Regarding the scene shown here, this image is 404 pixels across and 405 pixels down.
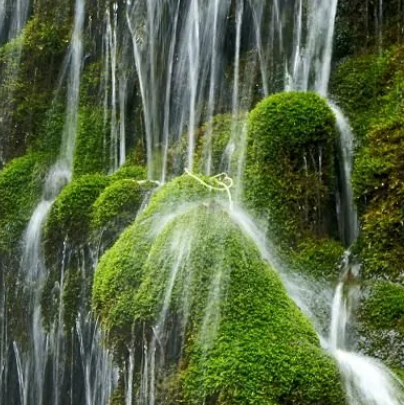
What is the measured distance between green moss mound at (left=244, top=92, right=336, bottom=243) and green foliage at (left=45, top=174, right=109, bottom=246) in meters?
2.12

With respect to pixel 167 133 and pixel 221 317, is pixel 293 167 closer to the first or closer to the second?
pixel 221 317

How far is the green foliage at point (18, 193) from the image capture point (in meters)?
9.61

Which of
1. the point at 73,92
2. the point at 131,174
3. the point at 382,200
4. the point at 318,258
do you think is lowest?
the point at 318,258

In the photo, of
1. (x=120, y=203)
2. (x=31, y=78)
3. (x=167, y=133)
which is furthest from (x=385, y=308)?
(x=31, y=78)

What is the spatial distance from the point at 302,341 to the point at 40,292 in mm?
4177

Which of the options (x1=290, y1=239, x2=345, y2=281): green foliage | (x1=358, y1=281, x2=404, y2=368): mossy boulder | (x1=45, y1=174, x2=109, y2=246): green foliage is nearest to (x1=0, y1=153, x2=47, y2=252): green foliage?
(x1=45, y1=174, x2=109, y2=246): green foliage

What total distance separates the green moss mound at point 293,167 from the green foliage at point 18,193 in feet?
12.0

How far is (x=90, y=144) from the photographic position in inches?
413

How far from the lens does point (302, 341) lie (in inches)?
205

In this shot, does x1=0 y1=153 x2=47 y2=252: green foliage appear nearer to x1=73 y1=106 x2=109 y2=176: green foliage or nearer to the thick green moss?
x1=73 y1=106 x2=109 y2=176: green foliage

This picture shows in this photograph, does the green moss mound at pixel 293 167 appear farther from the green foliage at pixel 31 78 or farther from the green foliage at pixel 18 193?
the green foliage at pixel 31 78

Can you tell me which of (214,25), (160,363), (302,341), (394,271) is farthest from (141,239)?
(214,25)

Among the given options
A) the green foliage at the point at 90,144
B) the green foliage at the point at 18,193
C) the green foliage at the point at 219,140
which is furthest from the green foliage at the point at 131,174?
the green foliage at the point at 18,193

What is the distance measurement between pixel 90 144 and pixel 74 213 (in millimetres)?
2137
